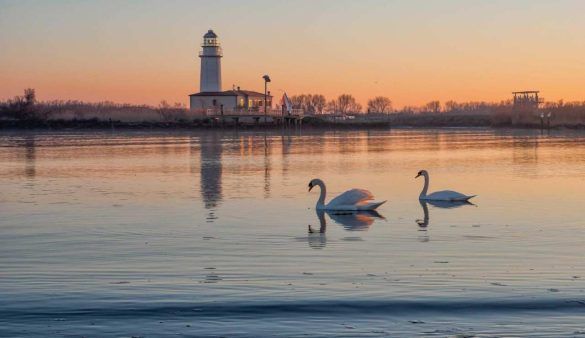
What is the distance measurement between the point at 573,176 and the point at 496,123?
71065 millimetres

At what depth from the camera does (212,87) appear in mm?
95375

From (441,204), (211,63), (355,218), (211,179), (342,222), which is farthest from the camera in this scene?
(211,63)

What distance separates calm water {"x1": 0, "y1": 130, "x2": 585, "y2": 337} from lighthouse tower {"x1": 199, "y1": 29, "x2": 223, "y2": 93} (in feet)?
230

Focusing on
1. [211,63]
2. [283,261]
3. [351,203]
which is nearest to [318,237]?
[283,261]

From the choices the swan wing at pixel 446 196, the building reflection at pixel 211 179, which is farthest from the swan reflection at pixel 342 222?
the building reflection at pixel 211 179

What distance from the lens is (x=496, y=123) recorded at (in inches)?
3770

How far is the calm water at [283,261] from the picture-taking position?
8.95 meters

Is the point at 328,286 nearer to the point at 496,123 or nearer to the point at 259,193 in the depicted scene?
the point at 259,193

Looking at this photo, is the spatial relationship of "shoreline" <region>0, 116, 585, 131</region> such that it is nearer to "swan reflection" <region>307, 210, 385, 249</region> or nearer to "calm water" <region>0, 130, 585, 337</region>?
"calm water" <region>0, 130, 585, 337</region>

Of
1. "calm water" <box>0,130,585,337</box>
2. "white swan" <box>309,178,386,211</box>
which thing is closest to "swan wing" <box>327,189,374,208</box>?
"white swan" <box>309,178,386,211</box>

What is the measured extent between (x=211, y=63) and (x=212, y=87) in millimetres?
2483

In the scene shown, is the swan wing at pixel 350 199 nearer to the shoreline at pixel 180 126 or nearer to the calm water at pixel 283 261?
the calm water at pixel 283 261

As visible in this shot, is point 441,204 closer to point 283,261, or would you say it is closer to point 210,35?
point 283,261

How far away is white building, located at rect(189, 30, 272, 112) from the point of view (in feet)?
306
